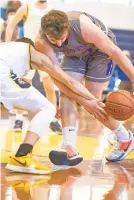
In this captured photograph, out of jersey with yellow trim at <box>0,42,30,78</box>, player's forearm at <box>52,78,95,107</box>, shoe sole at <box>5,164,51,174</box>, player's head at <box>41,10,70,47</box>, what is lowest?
shoe sole at <box>5,164,51,174</box>

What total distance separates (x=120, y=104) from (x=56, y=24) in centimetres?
65

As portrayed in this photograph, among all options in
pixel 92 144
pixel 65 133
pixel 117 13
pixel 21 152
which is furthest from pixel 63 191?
pixel 117 13

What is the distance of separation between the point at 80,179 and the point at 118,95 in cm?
63

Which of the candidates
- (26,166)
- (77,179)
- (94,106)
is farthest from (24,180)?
(94,106)

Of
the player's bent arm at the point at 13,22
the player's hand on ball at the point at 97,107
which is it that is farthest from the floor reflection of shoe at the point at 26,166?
the player's bent arm at the point at 13,22

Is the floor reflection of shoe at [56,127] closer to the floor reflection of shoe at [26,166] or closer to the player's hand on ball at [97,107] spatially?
the player's hand on ball at [97,107]

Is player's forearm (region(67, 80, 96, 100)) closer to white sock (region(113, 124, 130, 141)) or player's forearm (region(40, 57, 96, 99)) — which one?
player's forearm (region(40, 57, 96, 99))

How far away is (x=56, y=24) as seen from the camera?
3094 mm

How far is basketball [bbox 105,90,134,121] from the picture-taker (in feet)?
10.6

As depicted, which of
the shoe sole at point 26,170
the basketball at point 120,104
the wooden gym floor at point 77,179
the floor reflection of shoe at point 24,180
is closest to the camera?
the wooden gym floor at point 77,179

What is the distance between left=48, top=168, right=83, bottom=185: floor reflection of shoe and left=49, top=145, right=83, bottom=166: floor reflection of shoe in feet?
0.22

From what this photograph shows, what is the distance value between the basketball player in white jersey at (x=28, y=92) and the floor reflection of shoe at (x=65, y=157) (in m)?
0.03

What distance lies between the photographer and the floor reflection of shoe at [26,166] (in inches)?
121

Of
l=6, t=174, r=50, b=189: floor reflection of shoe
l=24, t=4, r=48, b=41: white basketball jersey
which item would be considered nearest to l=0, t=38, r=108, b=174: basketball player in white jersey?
l=6, t=174, r=50, b=189: floor reflection of shoe
